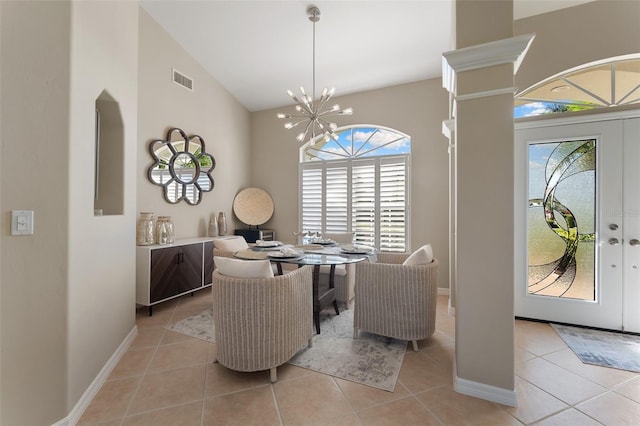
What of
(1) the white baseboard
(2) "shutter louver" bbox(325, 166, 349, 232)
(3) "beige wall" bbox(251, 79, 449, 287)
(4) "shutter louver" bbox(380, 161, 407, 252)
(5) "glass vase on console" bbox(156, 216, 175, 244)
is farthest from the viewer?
(2) "shutter louver" bbox(325, 166, 349, 232)

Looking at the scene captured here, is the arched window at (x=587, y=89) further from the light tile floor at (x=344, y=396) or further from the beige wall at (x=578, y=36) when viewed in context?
the light tile floor at (x=344, y=396)

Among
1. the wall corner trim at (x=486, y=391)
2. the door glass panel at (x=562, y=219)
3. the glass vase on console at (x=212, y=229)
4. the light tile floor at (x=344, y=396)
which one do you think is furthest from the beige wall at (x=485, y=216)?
the glass vase on console at (x=212, y=229)

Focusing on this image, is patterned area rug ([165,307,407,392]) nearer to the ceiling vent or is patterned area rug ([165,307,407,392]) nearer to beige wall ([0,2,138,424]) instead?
beige wall ([0,2,138,424])

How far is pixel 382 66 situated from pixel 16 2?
12.1 ft

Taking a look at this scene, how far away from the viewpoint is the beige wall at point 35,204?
1.34m

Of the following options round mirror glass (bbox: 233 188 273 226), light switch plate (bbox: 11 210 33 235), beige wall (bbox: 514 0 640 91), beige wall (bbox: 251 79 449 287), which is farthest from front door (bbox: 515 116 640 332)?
light switch plate (bbox: 11 210 33 235)

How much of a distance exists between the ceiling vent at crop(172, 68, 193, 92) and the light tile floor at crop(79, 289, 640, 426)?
349 cm

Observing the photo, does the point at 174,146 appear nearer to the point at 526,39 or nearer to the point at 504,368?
the point at 526,39

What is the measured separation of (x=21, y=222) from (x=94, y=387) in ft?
3.94

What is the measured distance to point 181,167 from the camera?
155 inches

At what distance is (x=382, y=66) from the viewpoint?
154 inches

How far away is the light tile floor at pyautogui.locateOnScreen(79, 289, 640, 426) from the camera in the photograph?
5.22 feet

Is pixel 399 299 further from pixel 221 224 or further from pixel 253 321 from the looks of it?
pixel 221 224

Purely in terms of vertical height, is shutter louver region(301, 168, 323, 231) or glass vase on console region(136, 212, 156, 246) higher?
shutter louver region(301, 168, 323, 231)
